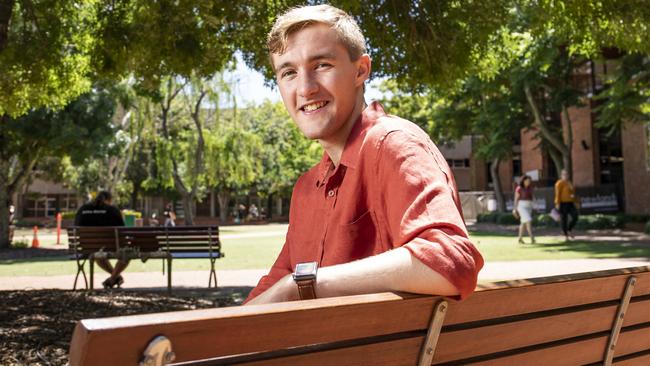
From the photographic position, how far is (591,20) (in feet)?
26.9

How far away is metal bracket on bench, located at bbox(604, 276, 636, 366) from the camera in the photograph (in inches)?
79.4

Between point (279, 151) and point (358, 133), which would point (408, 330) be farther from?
point (279, 151)

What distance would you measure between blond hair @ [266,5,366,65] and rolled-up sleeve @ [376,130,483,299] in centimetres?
37

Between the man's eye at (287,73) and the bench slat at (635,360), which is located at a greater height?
the man's eye at (287,73)

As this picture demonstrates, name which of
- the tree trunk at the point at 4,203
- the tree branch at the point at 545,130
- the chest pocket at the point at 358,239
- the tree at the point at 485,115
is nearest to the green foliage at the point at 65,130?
the tree trunk at the point at 4,203

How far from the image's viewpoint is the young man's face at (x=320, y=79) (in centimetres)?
176

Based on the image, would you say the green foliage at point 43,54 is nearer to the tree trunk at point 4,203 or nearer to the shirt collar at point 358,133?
the shirt collar at point 358,133

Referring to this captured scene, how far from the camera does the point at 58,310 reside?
6.83 m

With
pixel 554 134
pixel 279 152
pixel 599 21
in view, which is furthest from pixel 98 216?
pixel 279 152

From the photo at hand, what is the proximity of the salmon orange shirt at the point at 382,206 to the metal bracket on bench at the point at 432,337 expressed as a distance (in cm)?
7

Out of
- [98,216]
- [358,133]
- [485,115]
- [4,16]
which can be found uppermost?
[485,115]

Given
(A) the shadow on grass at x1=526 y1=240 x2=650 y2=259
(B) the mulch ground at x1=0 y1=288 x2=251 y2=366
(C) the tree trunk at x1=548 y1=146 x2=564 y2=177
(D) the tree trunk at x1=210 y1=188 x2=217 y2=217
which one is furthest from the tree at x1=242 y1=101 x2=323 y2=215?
(B) the mulch ground at x1=0 y1=288 x2=251 y2=366

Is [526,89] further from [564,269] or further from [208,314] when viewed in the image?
[208,314]

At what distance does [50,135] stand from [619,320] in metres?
20.5
